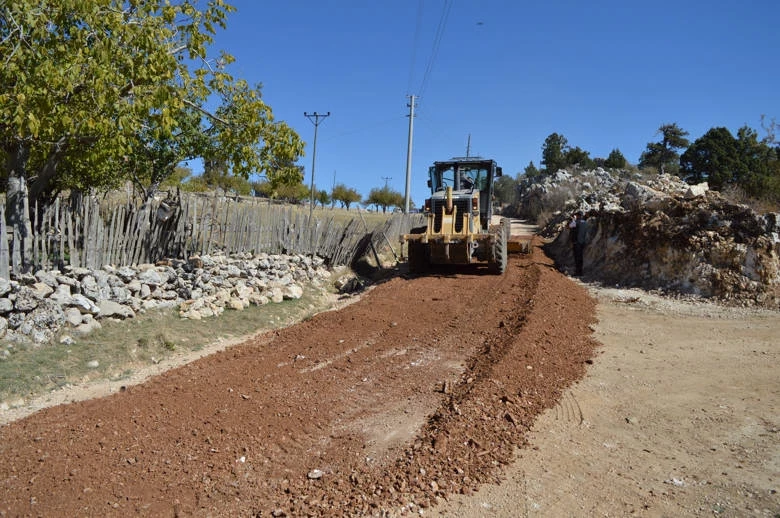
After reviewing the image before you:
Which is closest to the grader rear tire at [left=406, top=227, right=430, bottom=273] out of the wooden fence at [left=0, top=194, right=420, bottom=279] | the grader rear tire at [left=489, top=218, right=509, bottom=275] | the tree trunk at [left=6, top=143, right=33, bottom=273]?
the grader rear tire at [left=489, top=218, right=509, bottom=275]

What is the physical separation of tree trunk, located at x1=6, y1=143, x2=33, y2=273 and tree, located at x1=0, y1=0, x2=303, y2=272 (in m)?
0.01

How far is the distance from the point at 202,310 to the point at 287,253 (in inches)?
174

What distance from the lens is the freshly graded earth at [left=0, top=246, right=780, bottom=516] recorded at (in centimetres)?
341

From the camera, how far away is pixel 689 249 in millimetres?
10930

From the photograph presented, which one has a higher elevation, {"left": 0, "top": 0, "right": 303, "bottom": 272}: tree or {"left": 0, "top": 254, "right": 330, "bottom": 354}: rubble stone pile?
{"left": 0, "top": 0, "right": 303, "bottom": 272}: tree

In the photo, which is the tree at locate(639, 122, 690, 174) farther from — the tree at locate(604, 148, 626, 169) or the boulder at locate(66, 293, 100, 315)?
the boulder at locate(66, 293, 100, 315)

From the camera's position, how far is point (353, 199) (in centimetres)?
7025

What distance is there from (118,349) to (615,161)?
2043 inches

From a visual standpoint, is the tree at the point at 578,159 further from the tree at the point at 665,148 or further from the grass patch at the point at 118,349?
the grass patch at the point at 118,349

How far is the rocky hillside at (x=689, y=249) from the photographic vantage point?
32.7ft

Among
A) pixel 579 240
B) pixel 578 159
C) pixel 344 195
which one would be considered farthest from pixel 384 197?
pixel 579 240

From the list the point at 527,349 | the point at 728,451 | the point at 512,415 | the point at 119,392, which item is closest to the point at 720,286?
the point at 527,349

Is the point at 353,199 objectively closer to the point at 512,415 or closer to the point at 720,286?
the point at 720,286

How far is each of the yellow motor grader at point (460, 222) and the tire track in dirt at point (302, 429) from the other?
188 inches
